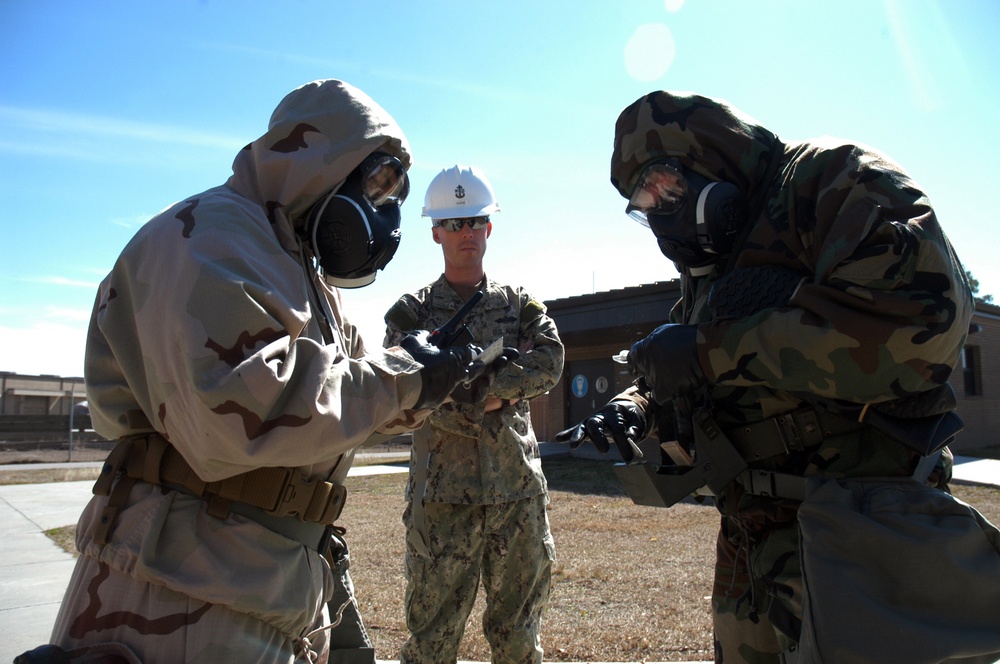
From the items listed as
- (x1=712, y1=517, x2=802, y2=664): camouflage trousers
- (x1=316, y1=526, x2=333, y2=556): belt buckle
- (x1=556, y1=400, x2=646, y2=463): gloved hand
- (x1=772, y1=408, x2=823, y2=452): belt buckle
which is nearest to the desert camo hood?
(x1=772, y1=408, x2=823, y2=452): belt buckle

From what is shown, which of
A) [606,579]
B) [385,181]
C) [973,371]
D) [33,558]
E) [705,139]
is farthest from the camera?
[973,371]

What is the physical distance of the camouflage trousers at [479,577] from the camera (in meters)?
3.08

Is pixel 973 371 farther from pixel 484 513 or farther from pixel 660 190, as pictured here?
pixel 660 190

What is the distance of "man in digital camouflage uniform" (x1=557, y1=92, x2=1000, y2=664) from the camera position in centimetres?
168

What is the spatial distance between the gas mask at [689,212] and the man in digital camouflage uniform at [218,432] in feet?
2.98

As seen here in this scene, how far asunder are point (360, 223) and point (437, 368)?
0.50 m

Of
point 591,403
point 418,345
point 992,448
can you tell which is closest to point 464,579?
point 418,345

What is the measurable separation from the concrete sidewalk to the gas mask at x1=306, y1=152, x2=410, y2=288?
10.1 ft

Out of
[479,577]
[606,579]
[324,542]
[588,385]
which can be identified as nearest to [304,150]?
[324,542]

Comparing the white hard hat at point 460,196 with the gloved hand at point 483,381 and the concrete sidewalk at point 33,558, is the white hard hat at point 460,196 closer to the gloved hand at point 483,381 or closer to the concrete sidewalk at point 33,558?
the gloved hand at point 483,381

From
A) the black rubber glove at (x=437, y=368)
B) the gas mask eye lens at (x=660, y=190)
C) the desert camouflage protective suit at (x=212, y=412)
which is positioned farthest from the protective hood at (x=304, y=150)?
the gas mask eye lens at (x=660, y=190)

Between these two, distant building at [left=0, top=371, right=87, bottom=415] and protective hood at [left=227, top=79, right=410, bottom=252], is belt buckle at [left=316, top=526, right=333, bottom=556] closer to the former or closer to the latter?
protective hood at [left=227, top=79, right=410, bottom=252]

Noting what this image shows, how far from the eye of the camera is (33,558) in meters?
5.97

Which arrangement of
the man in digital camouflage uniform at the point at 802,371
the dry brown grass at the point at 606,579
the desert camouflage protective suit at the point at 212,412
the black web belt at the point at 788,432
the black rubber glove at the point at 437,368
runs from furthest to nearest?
the dry brown grass at the point at 606,579, the black web belt at the point at 788,432, the black rubber glove at the point at 437,368, the man in digital camouflage uniform at the point at 802,371, the desert camouflage protective suit at the point at 212,412
